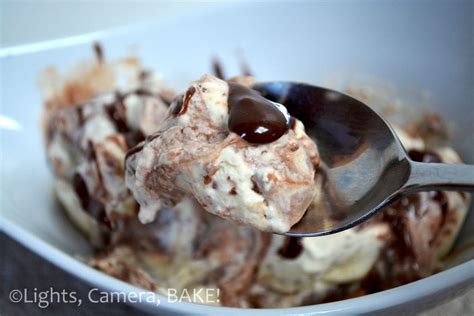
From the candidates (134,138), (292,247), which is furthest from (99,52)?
(292,247)

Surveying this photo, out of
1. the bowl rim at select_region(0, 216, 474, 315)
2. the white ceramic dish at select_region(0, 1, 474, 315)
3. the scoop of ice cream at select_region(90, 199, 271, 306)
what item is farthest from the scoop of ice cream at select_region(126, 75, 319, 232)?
the white ceramic dish at select_region(0, 1, 474, 315)

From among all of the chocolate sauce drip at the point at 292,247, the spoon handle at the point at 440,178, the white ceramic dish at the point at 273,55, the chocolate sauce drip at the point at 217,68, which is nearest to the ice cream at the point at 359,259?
the chocolate sauce drip at the point at 292,247

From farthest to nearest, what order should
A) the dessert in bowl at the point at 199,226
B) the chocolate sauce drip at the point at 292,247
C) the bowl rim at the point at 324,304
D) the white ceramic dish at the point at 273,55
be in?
the white ceramic dish at the point at 273,55 → the chocolate sauce drip at the point at 292,247 → the dessert in bowl at the point at 199,226 → the bowl rim at the point at 324,304

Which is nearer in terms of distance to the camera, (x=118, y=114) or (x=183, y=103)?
(x=183, y=103)

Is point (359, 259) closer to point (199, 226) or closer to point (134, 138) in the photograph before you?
point (199, 226)

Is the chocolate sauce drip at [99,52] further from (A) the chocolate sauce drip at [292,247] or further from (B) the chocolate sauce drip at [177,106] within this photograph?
(A) the chocolate sauce drip at [292,247]

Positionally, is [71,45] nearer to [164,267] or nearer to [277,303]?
[164,267]
